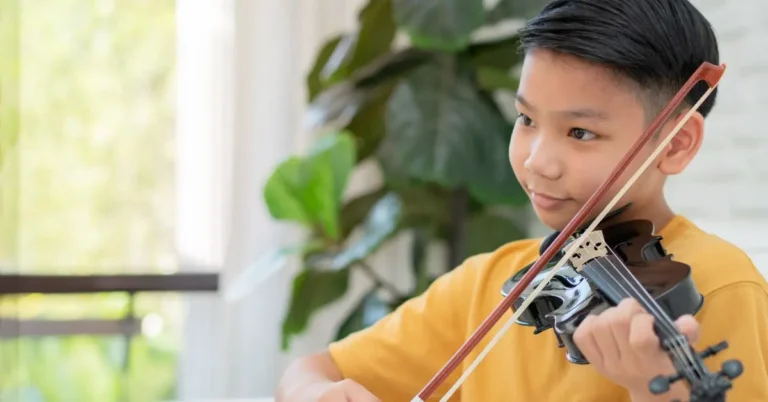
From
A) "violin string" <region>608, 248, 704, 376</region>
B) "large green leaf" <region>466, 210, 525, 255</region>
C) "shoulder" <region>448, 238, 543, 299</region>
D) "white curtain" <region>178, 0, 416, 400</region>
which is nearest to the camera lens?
"violin string" <region>608, 248, 704, 376</region>

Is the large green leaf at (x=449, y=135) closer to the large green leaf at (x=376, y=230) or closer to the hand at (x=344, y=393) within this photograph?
the large green leaf at (x=376, y=230)

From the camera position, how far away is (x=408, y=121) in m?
2.10

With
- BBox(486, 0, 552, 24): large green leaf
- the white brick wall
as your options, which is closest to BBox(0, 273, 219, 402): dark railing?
BBox(486, 0, 552, 24): large green leaf

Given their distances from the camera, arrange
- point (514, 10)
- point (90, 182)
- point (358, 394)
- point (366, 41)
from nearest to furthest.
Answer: point (358, 394) → point (514, 10) → point (366, 41) → point (90, 182)

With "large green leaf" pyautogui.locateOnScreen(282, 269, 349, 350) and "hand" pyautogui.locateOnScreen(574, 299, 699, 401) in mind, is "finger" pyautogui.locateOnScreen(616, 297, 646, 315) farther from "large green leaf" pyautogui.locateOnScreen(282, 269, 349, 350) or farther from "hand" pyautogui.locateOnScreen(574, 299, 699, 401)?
→ "large green leaf" pyautogui.locateOnScreen(282, 269, 349, 350)

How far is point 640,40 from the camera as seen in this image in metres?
0.85

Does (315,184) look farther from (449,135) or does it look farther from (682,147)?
(682,147)

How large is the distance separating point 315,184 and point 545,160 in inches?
54.7

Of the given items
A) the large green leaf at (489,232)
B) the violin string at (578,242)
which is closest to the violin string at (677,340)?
the violin string at (578,242)

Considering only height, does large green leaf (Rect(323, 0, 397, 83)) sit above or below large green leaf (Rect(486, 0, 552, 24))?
below

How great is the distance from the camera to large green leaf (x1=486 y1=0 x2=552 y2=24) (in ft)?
7.11

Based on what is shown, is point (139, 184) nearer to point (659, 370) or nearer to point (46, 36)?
point (46, 36)

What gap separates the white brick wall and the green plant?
421 millimetres

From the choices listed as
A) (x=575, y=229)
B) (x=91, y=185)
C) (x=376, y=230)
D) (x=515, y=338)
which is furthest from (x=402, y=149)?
(x=575, y=229)
